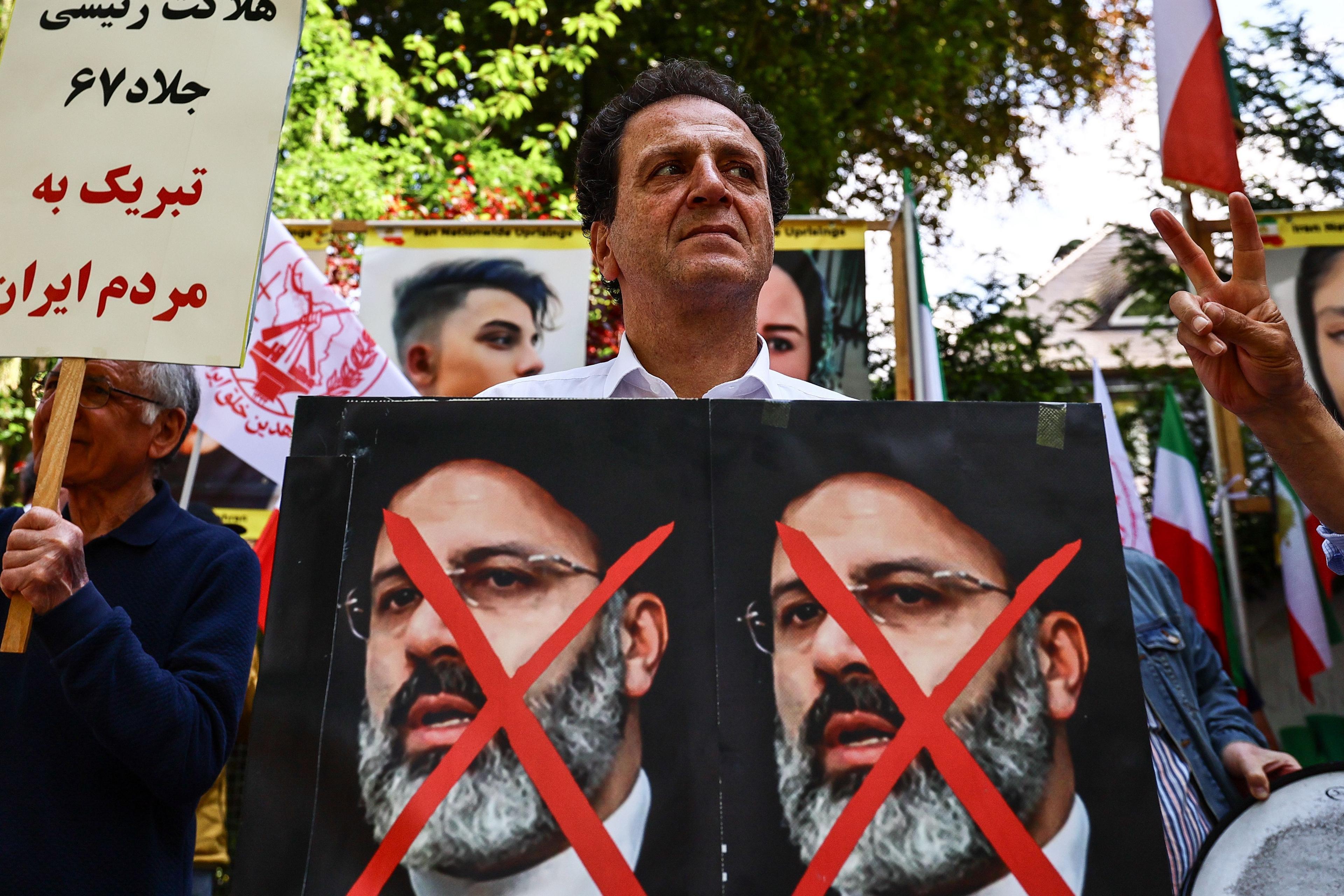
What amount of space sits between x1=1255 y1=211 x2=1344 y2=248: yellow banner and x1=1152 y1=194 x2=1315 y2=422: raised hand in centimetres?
358

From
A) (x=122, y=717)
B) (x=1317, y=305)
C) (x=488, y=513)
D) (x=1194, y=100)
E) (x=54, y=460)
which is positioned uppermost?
(x=1194, y=100)

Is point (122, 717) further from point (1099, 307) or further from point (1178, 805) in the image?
point (1099, 307)

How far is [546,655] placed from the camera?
1.17 metres

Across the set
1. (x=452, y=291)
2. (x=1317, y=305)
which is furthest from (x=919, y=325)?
(x=452, y=291)

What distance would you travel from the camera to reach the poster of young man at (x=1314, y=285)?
4367mm

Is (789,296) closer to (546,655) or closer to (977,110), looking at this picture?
(546,655)

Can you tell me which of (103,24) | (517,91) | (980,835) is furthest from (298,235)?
(980,835)

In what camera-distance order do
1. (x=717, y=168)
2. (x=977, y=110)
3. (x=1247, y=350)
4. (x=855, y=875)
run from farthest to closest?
(x=977, y=110) → (x=717, y=168) → (x=1247, y=350) → (x=855, y=875)

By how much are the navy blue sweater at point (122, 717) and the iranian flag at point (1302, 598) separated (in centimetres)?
459

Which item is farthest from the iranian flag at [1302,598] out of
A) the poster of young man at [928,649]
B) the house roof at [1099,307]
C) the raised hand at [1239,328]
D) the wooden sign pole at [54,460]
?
the wooden sign pole at [54,460]

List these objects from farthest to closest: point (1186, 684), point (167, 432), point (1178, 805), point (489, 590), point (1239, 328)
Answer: point (1186, 684), point (1178, 805), point (167, 432), point (1239, 328), point (489, 590)

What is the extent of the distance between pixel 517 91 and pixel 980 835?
804 cm

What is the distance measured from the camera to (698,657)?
3.81ft

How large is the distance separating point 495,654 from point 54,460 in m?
0.76
